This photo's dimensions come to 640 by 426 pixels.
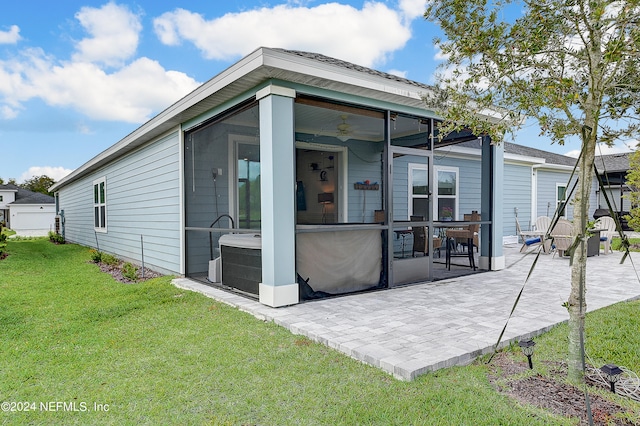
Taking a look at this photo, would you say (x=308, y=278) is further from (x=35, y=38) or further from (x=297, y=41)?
(x=35, y=38)

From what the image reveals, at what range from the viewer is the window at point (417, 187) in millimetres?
8195

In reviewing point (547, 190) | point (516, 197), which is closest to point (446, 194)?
point (516, 197)

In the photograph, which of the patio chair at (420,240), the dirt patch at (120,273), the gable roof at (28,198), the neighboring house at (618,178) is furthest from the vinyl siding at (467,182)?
the gable roof at (28,198)

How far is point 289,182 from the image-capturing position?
13.5ft

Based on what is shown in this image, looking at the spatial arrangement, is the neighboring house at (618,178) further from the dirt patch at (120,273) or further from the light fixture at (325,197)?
the dirt patch at (120,273)

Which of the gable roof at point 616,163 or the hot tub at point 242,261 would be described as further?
the gable roof at point 616,163

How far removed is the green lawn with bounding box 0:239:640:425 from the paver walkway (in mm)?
130

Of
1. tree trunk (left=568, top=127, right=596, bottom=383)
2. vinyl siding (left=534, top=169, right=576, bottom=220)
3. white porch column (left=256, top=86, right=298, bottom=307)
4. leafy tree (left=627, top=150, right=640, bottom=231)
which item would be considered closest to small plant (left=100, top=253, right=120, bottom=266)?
white porch column (left=256, top=86, right=298, bottom=307)

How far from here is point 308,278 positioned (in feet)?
14.7

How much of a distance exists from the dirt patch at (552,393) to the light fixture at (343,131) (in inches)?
175

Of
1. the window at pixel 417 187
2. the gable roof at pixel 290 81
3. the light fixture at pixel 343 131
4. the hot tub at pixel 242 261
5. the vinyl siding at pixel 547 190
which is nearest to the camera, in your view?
the gable roof at pixel 290 81

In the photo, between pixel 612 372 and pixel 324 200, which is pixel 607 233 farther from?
pixel 612 372

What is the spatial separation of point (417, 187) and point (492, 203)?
7.99ft

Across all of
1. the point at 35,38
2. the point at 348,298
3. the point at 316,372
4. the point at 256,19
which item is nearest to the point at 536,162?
the point at 256,19
